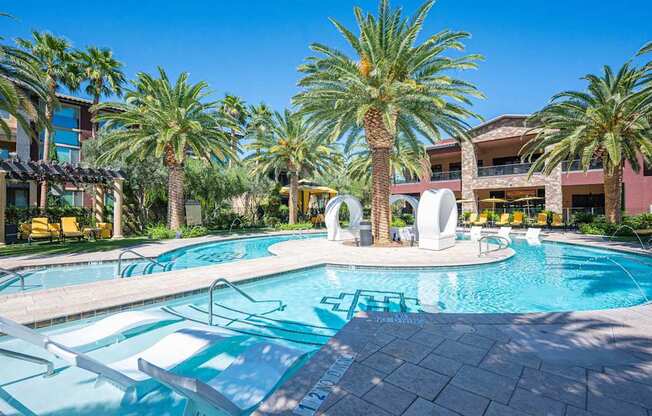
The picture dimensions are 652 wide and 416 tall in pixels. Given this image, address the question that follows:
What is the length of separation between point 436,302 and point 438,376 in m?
4.25

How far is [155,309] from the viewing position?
21.0 ft

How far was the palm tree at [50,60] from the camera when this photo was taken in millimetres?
20156

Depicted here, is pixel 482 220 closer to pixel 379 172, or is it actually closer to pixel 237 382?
pixel 379 172

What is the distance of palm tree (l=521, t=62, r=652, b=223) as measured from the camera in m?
15.3

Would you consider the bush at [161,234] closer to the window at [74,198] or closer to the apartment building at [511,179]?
the window at [74,198]

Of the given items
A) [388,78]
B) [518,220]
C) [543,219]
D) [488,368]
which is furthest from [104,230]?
[543,219]

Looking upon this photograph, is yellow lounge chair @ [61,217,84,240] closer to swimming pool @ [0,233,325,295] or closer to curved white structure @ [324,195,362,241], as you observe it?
swimming pool @ [0,233,325,295]

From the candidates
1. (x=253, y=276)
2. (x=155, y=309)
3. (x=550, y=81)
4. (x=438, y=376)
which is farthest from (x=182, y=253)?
(x=550, y=81)

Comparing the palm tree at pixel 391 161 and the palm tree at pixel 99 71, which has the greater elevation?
the palm tree at pixel 99 71

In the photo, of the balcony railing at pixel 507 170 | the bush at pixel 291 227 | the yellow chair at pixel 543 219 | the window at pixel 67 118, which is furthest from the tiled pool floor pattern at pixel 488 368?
the window at pixel 67 118

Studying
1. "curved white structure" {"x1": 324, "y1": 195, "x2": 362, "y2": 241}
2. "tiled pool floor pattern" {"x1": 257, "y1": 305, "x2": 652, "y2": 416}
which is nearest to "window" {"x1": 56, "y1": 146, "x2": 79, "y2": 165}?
"curved white structure" {"x1": 324, "y1": 195, "x2": 362, "y2": 241}

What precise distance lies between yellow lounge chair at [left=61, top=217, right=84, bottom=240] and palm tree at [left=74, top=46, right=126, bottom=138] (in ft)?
33.4

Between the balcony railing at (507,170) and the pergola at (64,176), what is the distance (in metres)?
29.4

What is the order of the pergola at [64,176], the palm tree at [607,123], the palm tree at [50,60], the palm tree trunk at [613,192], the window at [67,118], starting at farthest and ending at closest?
the window at [67,118] → the palm tree at [50,60] → the palm tree trunk at [613,192] → the palm tree at [607,123] → the pergola at [64,176]
